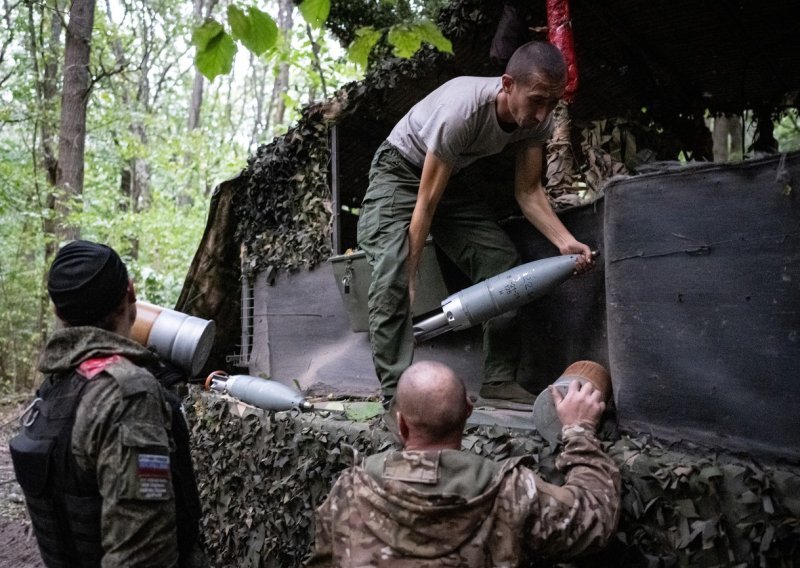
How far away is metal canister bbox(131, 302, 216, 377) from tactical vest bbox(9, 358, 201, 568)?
5.28 ft

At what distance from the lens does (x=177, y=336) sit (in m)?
4.01

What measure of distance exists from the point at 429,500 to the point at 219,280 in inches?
226

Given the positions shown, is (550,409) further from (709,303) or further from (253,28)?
(253,28)

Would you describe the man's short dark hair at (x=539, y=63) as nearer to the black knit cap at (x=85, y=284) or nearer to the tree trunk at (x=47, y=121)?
the black knit cap at (x=85, y=284)

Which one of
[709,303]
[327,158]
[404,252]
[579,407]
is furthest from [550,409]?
[327,158]

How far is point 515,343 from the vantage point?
411 cm

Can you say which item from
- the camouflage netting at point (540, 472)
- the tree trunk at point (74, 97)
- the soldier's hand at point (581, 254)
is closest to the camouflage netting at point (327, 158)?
the soldier's hand at point (581, 254)

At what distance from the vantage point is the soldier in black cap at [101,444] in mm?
2033

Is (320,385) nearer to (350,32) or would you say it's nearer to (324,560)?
(324,560)

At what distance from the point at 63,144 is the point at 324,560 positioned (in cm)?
955

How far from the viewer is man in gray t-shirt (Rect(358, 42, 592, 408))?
350cm

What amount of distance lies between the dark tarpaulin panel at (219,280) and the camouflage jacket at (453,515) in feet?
17.6

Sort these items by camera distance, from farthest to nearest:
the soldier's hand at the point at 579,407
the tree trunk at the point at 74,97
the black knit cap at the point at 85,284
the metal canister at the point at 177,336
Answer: the tree trunk at the point at 74,97, the metal canister at the point at 177,336, the soldier's hand at the point at 579,407, the black knit cap at the point at 85,284

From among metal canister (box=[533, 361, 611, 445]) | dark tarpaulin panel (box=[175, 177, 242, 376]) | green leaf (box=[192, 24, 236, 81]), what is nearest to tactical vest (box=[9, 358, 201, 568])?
green leaf (box=[192, 24, 236, 81])
